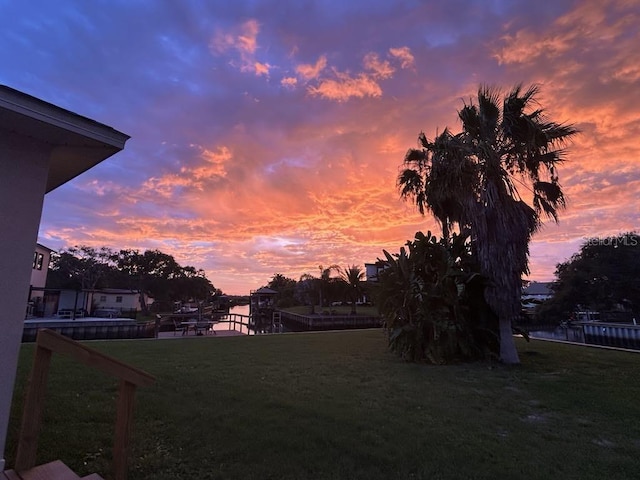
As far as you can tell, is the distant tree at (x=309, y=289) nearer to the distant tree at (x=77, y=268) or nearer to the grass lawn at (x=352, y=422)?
the distant tree at (x=77, y=268)

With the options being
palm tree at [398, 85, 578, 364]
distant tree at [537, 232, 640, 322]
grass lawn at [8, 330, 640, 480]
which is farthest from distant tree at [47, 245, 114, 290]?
distant tree at [537, 232, 640, 322]

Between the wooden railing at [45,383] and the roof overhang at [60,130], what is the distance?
176 cm

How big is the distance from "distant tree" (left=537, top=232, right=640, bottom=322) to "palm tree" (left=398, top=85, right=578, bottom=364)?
28.8 m

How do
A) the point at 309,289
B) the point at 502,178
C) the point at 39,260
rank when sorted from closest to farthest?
1. the point at 502,178
2. the point at 39,260
3. the point at 309,289

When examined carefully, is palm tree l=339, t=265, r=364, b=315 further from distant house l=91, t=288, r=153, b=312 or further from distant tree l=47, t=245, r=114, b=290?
distant tree l=47, t=245, r=114, b=290

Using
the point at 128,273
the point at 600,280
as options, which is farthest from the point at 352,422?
the point at 128,273

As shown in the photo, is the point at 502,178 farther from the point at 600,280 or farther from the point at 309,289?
the point at 309,289

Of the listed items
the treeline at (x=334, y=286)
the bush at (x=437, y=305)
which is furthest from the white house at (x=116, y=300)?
the bush at (x=437, y=305)

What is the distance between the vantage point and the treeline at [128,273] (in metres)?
44.2

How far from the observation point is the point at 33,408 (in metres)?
2.54

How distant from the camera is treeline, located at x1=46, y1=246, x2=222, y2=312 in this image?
4419cm

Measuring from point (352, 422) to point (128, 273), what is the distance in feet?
186

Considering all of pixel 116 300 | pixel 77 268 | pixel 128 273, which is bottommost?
pixel 116 300

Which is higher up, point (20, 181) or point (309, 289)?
point (309, 289)
